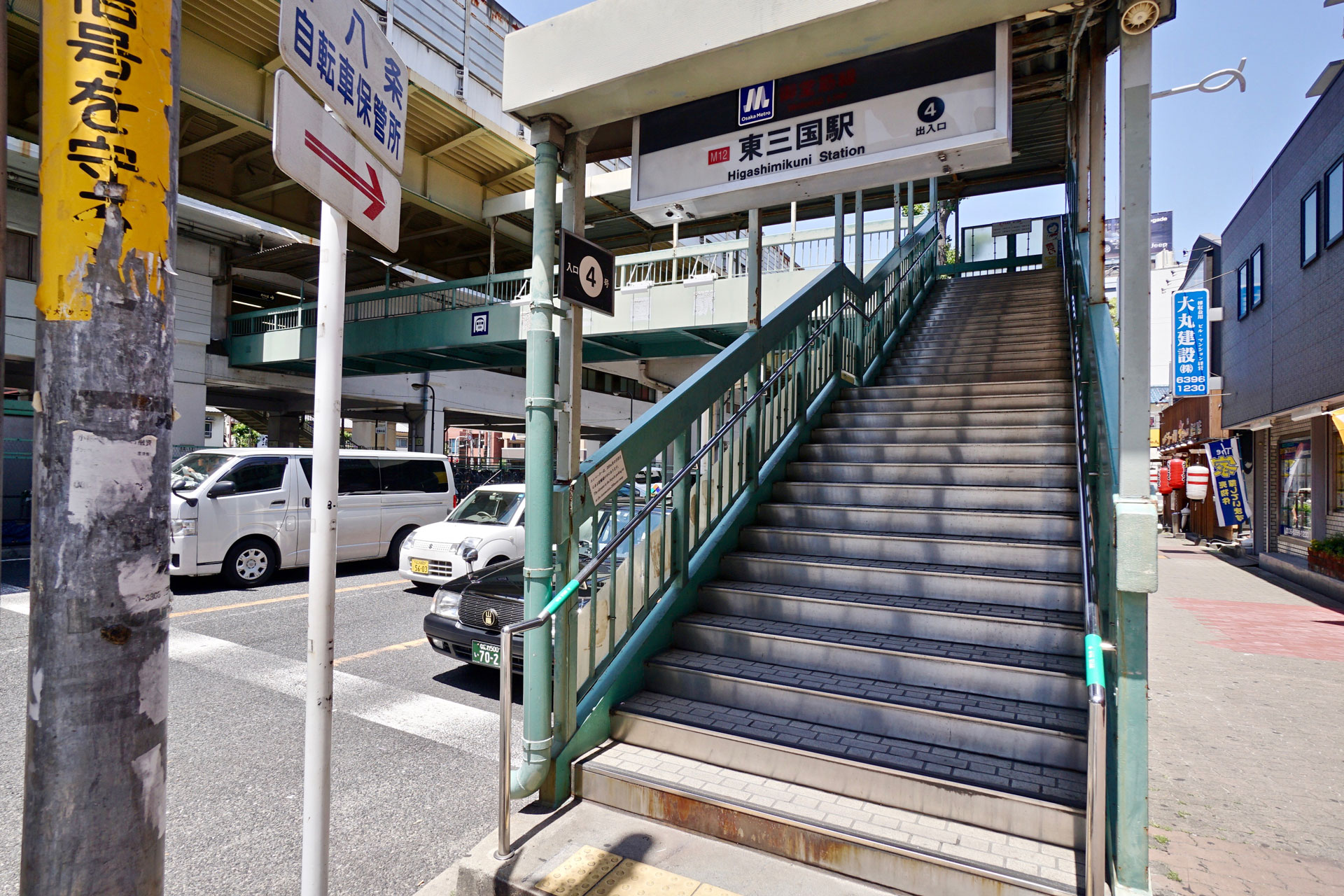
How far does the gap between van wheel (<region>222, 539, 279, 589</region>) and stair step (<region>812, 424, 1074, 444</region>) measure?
25.3ft

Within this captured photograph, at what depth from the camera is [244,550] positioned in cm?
973

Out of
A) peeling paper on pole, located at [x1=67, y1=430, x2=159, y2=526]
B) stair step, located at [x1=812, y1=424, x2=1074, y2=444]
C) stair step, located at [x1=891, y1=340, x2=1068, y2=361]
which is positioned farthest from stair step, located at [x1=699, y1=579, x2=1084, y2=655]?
stair step, located at [x1=891, y1=340, x2=1068, y2=361]

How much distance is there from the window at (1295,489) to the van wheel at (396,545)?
16.9 meters

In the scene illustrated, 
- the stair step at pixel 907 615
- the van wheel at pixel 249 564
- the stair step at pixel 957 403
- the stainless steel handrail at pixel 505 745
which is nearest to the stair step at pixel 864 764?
the stair step at pixel 907 615

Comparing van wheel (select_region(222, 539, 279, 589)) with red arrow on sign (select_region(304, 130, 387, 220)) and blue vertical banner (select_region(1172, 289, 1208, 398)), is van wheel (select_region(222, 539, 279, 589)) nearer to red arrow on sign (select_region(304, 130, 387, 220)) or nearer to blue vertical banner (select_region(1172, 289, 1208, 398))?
red arrow on sign (select_region(304, 130, 387, 220))

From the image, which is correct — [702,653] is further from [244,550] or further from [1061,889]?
[244,550]

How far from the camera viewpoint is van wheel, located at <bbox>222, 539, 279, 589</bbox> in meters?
9.62

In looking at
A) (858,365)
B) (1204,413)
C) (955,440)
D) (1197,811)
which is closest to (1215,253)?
(1204,413)

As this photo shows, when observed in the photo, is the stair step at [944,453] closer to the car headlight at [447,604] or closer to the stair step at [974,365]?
the stair step at [974,365]

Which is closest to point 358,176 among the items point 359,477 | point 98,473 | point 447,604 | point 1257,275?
point 98,473

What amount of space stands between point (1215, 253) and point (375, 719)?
81.7 ft

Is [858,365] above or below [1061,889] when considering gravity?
above

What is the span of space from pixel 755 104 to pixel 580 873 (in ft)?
11.6

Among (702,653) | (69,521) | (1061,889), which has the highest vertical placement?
(69,521)
